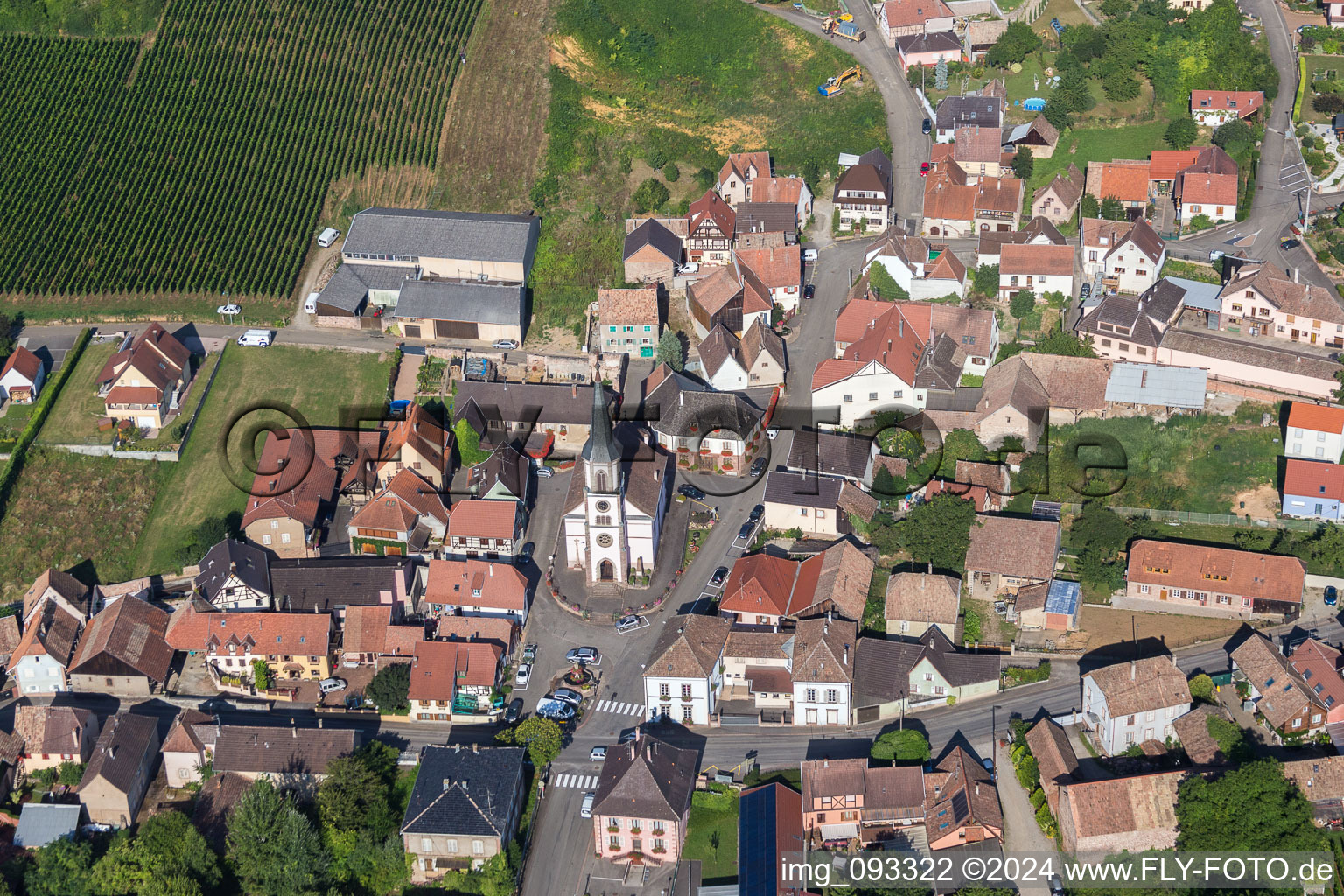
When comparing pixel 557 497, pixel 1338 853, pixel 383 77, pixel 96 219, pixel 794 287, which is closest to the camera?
pixel 1338 853

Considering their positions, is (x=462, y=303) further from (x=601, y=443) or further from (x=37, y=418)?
(x=37, y=418)

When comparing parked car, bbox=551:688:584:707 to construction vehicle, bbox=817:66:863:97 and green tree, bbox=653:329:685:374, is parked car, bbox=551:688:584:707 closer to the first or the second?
green tree, bbox=653:329:685:374

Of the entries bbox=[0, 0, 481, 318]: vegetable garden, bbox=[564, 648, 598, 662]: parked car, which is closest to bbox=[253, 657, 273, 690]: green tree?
bbox=[564, 648, 598, 662]: parked car

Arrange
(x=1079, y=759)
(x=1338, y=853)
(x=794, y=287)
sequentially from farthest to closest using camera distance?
(x=794, y=287), (x=1079, y=759), (x=1338, y=853)

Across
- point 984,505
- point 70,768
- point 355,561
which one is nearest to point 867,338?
point 984,505

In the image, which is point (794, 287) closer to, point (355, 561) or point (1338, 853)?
point (355, 561)

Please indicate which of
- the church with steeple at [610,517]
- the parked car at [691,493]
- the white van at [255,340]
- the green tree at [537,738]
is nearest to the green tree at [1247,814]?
the green tree at [537,738]
